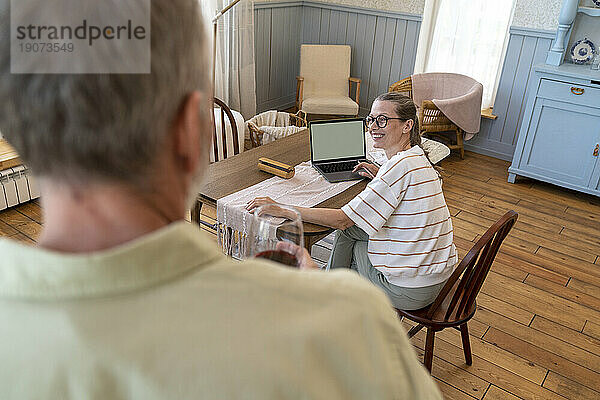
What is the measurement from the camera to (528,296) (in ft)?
9.34

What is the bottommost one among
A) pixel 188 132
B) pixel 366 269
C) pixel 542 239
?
pixel 542 239

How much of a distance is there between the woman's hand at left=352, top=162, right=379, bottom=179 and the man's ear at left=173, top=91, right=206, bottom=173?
6.17 feet

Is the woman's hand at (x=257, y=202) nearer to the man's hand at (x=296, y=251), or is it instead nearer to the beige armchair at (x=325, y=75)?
the man's hand at (x=296, y=251)

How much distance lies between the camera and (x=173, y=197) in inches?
19.7

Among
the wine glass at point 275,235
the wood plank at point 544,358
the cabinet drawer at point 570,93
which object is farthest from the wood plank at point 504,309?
the wine glass at point 275,235

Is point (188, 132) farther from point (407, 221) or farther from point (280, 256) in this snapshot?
point (407, 221)

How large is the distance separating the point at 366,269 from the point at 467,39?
342 cm

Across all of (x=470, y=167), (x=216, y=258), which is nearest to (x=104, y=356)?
(x=216, y=258)

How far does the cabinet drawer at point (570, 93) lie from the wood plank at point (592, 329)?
1.80 metres

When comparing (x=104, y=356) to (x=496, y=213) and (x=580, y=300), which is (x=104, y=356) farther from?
(x=496, y=213)

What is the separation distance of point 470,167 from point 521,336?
2293mm

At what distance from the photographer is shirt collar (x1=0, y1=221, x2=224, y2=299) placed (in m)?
0.43

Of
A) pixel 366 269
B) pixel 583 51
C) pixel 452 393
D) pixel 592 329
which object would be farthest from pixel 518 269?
pixel 583 51

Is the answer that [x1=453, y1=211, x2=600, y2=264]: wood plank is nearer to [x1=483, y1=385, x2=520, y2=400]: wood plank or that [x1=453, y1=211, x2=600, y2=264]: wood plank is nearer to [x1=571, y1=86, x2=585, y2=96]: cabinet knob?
[x1=571, y1=86, x2=585, y2=96]: cabinet knob
